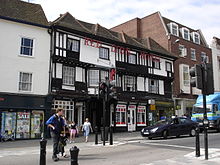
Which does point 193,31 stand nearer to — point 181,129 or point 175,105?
point 175,105

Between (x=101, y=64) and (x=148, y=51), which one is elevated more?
(x=148, y=51)

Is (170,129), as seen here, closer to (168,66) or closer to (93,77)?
(93,77)

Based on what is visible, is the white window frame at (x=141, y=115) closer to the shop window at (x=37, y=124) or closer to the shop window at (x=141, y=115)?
the shop window at (x=141, y=115)

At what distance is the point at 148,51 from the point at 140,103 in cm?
571

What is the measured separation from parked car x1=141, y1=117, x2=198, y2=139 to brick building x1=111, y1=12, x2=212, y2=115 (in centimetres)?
1203

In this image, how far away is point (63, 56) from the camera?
64.3ft

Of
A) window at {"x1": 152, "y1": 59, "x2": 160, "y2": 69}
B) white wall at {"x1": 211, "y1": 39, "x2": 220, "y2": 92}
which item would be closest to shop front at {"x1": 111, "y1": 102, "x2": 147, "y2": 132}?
window at {"x1": 152, "y1": 59, "x2": 160, "y2": 69}

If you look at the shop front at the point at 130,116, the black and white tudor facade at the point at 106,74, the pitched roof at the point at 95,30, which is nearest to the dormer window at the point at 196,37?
the pitched roof at the point at 95,30

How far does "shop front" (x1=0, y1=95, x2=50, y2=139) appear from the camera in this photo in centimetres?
1681

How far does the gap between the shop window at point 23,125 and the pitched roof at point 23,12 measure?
7.07 metres

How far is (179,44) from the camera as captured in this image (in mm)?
31266

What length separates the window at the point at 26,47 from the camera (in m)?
18.2

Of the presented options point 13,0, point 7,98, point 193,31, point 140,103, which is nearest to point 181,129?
point 140,103

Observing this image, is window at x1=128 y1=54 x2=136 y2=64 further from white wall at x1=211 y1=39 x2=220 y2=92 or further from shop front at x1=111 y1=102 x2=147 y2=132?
white wall at x1=211 y1=39 x2=220 y2=92
